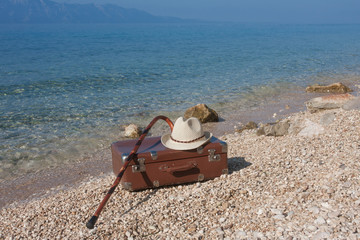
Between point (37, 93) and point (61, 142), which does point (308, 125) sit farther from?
point (37, 93)

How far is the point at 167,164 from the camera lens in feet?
18.7

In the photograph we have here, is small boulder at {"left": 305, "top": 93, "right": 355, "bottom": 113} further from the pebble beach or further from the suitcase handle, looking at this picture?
the suitcase handle

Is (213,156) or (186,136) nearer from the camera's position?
(186,136)

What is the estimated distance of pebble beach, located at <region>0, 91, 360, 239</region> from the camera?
4223 millimetres

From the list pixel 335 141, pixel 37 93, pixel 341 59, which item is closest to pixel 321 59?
pixel 341 59

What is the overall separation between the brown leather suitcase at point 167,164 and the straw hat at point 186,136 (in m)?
0.08

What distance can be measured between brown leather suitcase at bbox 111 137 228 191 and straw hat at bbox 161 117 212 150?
0.08 metres

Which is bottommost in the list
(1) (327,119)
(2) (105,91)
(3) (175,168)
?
(2) (105,91)

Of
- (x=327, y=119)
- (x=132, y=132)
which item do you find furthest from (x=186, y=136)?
(x=132, y=132)

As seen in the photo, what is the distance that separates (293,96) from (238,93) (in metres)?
2.32

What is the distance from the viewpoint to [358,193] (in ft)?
14.9

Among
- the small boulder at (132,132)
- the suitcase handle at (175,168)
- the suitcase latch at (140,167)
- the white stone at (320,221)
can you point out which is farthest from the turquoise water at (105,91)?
the white stone at (320,221)

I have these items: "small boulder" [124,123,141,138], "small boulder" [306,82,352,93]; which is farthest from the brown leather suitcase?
"small boulder" [306,82,352,93]

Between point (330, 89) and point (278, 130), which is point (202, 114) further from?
point (330, 89)
